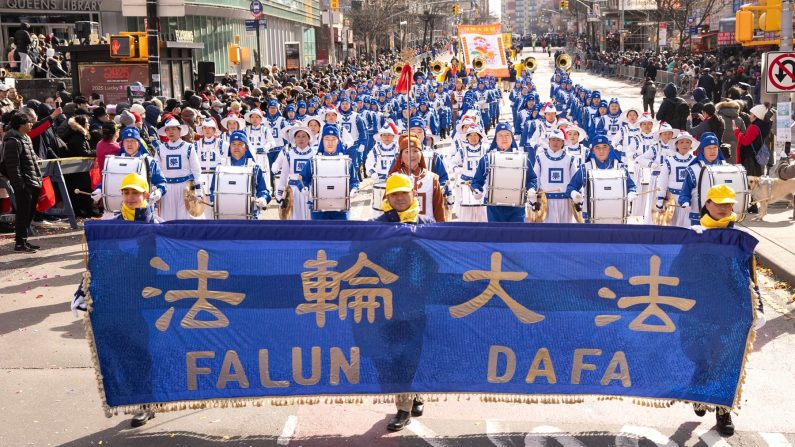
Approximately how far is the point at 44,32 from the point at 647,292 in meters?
37.8

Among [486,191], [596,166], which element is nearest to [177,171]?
[486,191]

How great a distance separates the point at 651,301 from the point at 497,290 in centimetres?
101

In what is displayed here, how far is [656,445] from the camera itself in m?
6.88

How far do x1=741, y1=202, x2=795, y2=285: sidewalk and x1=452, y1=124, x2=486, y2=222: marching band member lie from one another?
3.50 m

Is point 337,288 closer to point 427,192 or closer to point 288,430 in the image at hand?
point 288,430

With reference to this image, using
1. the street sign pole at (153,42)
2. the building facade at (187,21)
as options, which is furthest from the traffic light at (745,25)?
the building facade at (187,21)

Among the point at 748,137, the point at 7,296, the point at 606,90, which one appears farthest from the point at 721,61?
the point at 7,296

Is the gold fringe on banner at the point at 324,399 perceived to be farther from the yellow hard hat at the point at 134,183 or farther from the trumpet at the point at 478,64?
the trumpet at the point at 478,64

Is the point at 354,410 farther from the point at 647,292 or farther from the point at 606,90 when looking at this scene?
the point at 606,90

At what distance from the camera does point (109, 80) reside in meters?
23.6

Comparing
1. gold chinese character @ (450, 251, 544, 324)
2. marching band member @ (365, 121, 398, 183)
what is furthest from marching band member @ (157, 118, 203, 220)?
gold chinese character @ (450, 251, 544, 324)

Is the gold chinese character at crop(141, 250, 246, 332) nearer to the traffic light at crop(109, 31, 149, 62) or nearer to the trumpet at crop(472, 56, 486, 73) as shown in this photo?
the traffic light at crop(109, 31, 149, 62)

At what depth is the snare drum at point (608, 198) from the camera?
427 inches

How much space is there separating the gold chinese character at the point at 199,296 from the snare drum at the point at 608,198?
17.0 feet
